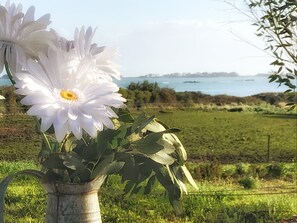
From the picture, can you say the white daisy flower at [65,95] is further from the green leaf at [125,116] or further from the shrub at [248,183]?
the shrub at [248,183]

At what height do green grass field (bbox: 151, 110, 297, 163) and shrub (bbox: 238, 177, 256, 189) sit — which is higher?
shrub (bbox: 238, 177, 256, 189)

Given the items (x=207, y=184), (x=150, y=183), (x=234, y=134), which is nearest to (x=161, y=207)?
(x=207, y=184)

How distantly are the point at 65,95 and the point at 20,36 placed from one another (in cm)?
17

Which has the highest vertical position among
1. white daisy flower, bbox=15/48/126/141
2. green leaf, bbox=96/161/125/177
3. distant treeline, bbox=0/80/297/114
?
white daisy flower, bbox=15/48/126/141

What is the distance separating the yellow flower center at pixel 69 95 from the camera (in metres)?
1.19

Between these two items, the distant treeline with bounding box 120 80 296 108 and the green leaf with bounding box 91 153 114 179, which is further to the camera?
the distant treeline with bounding box 120 80 296 108

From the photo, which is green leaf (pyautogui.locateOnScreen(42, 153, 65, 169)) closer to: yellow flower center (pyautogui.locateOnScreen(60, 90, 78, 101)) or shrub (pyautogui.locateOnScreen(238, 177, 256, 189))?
yellow flower center (pyautogui.locateOnScreen(60, 90, 78, 101))

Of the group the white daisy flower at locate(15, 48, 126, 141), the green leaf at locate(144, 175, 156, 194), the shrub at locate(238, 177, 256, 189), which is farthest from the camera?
the shrub at locate(238, 177, 256, 189)

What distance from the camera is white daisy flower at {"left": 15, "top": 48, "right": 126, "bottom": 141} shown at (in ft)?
3.74

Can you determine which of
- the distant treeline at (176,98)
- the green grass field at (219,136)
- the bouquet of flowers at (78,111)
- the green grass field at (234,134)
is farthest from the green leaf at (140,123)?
the distant treeline at (176,98)

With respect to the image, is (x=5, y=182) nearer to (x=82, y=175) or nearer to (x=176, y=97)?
(x=82, y=175)

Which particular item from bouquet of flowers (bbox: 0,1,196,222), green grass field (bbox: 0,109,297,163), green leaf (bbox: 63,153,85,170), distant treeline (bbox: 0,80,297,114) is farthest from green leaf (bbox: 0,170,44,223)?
distant treeline (bbox: 0,80,297,114)

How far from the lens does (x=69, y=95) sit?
3.92 ft

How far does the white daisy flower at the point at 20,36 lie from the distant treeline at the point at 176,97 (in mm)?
11368
